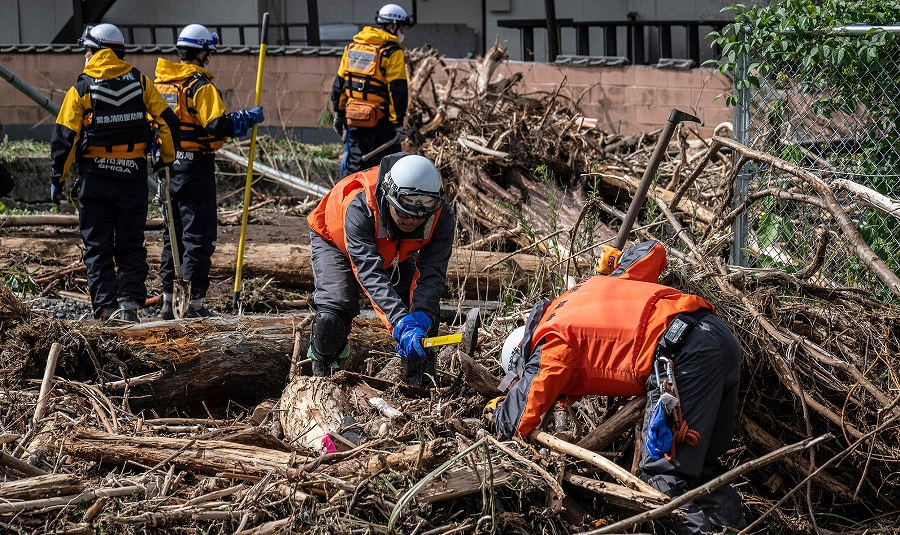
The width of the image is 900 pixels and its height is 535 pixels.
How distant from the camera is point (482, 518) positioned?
343 centimetres

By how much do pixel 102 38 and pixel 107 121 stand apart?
52 cm

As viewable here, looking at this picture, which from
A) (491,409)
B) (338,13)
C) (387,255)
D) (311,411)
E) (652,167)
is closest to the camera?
(491,409)

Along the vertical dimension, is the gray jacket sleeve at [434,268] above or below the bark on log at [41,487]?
above

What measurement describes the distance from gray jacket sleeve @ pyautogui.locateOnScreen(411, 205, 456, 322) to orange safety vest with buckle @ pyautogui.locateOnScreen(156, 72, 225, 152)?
2438mm

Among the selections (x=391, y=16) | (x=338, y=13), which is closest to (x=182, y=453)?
(x=391, y=16)

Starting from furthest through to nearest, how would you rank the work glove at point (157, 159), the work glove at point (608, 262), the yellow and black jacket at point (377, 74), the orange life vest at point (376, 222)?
1. the yellow and black jacket at point (377, 74)
2. the work glove at point (157, 159)
3. the orange life vest at point (376, 222)
4. the work glove at point (608, 262)

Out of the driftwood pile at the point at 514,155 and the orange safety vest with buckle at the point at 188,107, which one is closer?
the orange safety vest with buckle at the point at 188,107

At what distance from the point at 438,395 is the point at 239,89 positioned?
7.21 meters

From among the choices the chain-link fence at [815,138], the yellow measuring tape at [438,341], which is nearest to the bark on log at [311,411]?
the yellow measuring tape at [438,341]

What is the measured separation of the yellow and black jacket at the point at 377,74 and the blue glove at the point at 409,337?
4.08 meters

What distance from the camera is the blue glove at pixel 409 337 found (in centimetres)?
430

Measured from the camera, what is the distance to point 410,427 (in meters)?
4.12

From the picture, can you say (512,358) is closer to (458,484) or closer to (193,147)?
(458,484)

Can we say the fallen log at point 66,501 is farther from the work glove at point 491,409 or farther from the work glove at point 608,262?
the work glove at point 608,262
